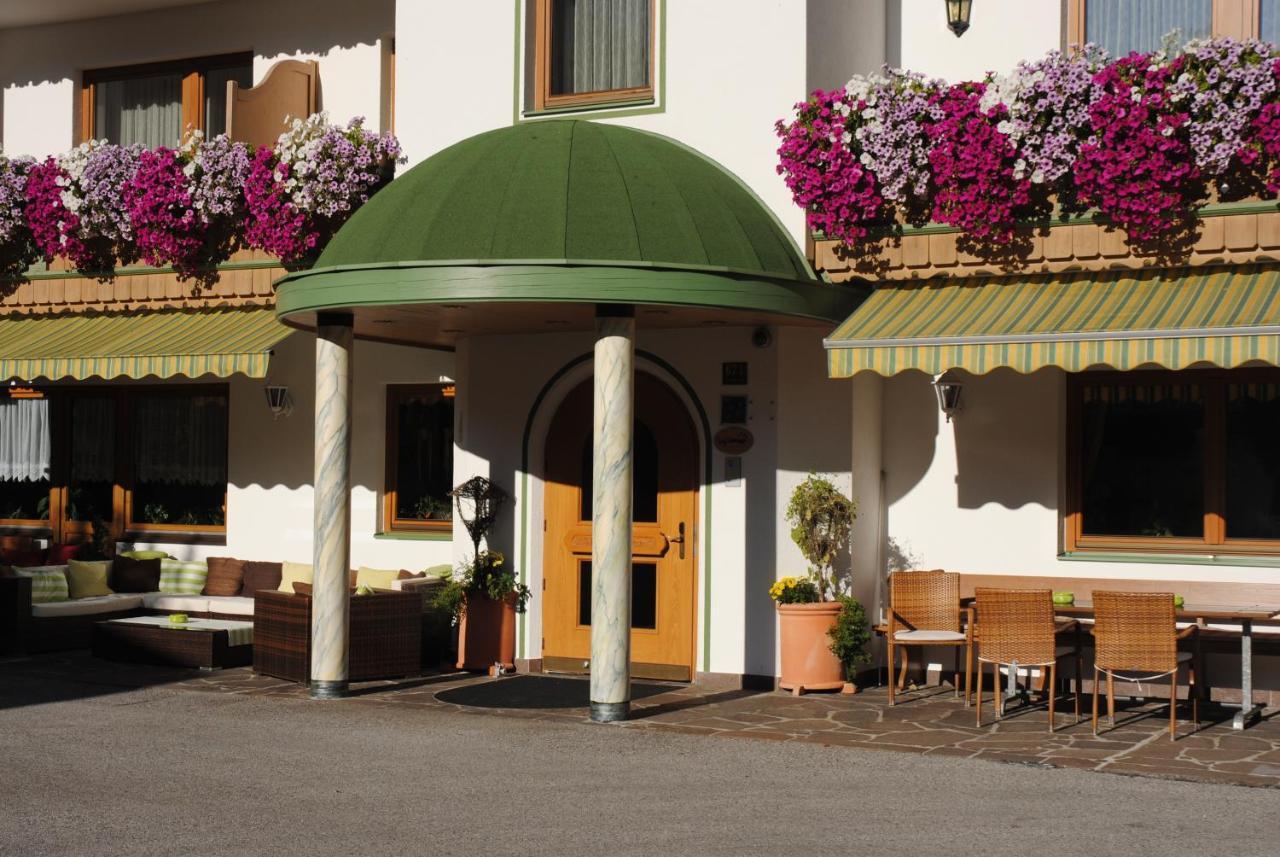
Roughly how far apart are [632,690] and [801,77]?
550cm

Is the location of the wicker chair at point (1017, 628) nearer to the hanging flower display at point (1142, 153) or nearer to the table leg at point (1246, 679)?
the table leg at point (1246, 679)

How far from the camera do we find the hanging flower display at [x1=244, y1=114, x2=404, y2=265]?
15586mm

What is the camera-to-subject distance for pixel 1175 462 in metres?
13.9

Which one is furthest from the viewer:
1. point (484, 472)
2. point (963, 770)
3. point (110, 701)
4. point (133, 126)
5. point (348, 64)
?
point (133, 126)

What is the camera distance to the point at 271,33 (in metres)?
18.7

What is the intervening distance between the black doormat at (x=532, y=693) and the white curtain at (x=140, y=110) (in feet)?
28.2

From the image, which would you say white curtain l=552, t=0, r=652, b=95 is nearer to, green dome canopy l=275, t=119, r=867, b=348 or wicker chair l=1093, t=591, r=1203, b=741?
green dome canopy l=275, t=119, r=867, b=348

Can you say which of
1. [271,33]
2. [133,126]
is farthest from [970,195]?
[133,126]

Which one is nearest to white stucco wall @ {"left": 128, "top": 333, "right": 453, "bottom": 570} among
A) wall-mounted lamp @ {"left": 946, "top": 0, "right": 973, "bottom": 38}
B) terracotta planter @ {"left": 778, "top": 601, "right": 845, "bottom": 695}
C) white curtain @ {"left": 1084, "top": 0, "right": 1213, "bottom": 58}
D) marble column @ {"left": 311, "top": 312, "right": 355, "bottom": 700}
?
marble column @ {"left": 311, "top": 312, "right": 355, "bottom": 700}

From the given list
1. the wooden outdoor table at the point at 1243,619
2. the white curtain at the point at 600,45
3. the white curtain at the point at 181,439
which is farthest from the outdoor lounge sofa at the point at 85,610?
the wooden outdoor table at the point at 1243,619

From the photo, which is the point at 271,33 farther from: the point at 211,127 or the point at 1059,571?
the point at 1059,571

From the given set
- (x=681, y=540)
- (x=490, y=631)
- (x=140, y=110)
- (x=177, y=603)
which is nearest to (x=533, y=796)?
(x=681, y=540)

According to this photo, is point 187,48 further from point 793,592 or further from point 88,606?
point 793,592

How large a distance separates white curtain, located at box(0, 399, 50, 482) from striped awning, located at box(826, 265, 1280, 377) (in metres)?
11.1
